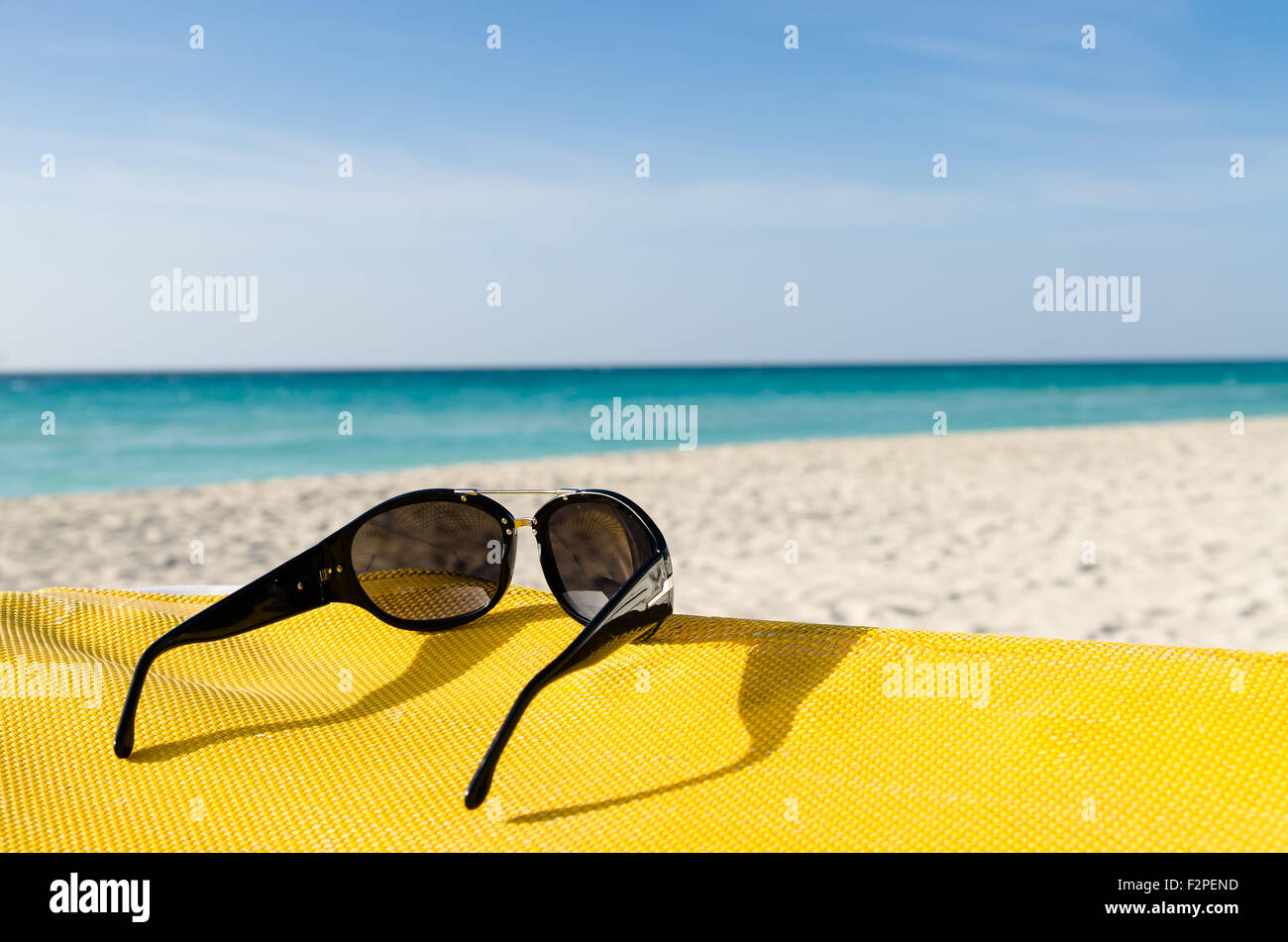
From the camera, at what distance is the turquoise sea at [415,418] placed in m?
11.2

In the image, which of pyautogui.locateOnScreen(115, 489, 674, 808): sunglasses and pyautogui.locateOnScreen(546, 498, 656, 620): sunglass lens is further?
pyautogui.locateOnScreen(546, 498, 656, 620): sunglass lens

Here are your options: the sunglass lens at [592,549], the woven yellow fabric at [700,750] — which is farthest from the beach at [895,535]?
the woven yellow fabric at [700,750]

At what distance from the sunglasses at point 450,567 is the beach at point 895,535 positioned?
2.25 m

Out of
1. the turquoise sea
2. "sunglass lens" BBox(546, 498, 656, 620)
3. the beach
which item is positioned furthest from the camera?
the turquoise sea

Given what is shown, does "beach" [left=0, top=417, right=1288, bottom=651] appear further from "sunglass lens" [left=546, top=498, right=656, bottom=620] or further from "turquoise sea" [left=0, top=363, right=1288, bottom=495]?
"turquoise sea" [left=0, top=363, right=1288, bottom=495]

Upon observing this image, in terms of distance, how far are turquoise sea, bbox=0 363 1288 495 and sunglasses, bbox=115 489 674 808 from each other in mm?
9338

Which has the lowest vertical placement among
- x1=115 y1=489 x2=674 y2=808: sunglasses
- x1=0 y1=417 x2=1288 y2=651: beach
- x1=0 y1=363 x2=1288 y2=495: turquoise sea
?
x1=0 y1=417 x2=1288 y2=651: beach

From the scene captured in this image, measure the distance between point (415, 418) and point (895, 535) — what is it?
14.4 metres

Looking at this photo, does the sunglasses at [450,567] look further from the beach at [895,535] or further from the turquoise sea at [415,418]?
the turquoise sea at [415,418]

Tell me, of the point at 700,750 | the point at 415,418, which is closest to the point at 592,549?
the point at 700,750

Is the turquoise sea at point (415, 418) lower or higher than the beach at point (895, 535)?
higher

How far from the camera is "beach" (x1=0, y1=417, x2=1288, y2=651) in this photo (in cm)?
325

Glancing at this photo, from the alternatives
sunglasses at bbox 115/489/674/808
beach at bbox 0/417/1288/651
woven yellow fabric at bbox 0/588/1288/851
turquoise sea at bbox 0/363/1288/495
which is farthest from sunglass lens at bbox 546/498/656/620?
turquoise sea at bbox 0/363/1288/495
